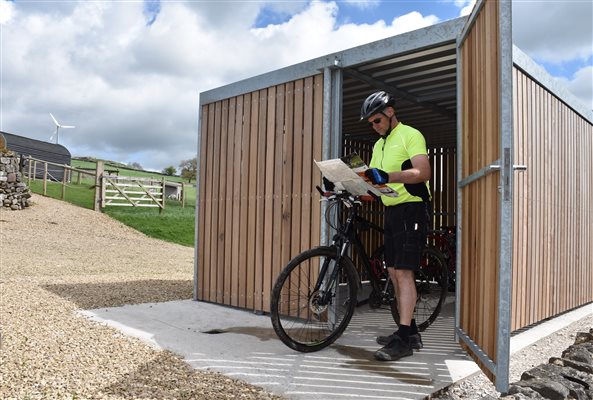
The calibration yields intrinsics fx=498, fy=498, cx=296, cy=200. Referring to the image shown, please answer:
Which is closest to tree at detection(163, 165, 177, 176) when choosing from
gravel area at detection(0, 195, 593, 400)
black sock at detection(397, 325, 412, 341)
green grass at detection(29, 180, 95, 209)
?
green grass at detection(29, 180, 95, 209)

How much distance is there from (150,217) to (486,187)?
17426 millimetres

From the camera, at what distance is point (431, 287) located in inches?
174

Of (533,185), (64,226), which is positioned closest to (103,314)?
(533,185)

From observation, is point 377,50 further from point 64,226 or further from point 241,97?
point 64,226

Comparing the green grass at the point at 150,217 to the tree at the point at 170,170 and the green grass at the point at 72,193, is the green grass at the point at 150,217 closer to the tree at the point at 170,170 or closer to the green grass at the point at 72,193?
the green grass at the point at 72,193

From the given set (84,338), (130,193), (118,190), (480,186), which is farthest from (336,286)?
(130,193)

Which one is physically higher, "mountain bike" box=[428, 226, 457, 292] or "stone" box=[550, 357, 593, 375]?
"mountain bike" box=[428, 226, 457, 292]

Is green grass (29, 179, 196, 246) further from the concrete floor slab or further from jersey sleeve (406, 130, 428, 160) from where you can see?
jersey sleeve (406, 130, 428, 160)

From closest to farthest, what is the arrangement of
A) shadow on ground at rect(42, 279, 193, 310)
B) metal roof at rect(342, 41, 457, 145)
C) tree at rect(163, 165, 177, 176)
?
metal roof at rect(342, 41, 457, 145) → shadow on ground at rect(42, 279, 193, 310) → tree at rect(163, 165, 177, 176)

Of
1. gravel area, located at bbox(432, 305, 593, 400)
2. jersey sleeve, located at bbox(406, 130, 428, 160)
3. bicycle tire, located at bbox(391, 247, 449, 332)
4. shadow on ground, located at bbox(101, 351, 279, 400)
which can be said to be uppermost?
jersey sleeve, located at bbox(406, 130, 428, 160)

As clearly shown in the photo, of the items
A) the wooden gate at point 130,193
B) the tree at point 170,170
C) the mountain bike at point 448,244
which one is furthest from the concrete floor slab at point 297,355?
the tree at point 170,170

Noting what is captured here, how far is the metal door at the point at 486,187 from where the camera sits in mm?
2672

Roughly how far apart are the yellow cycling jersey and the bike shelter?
12.9 inches

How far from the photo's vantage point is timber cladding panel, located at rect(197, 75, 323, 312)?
16.2ft
